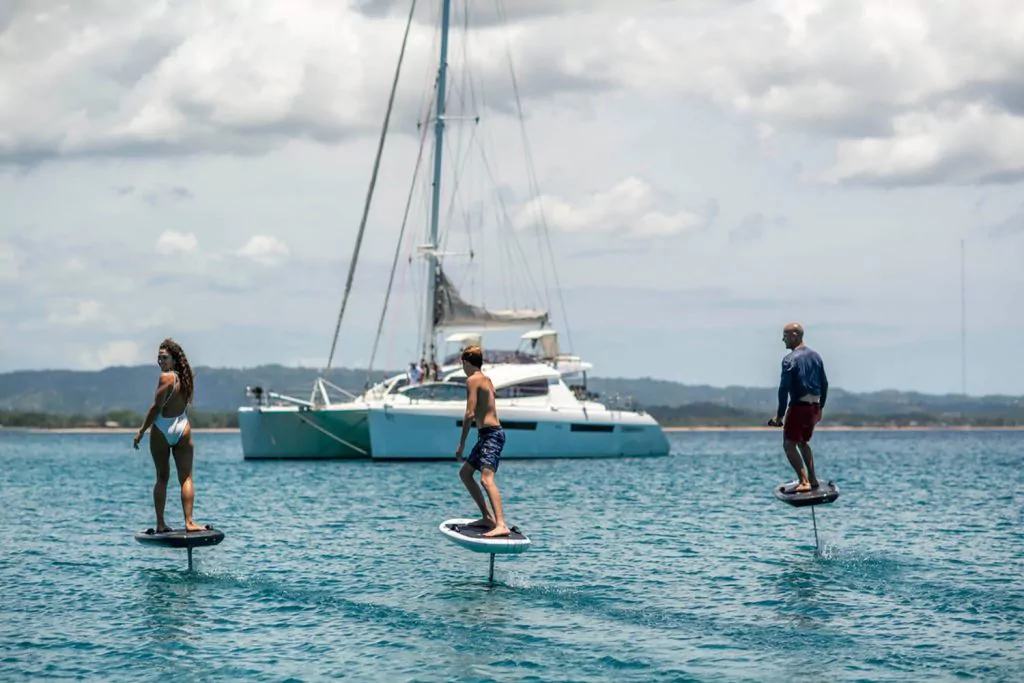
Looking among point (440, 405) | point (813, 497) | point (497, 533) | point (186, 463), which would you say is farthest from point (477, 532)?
point (440, 405)

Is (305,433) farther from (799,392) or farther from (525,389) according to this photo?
(799,392)

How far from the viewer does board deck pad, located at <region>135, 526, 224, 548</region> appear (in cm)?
1659

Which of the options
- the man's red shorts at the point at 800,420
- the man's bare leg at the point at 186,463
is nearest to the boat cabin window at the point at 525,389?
the man's red shorts at the point at 800,420

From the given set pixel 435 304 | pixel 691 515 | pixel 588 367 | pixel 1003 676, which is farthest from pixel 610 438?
pixel 1003 676

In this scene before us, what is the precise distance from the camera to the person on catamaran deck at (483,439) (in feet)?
52.1

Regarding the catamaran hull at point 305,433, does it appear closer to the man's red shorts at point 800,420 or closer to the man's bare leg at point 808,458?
the man's bare leg at point 808,458

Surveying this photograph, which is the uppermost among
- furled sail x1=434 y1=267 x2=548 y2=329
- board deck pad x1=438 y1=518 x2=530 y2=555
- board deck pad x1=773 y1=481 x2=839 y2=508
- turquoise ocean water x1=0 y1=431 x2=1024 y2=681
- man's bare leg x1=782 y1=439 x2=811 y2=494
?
furled sail x1=434 y1=267 x2=548 y2=329

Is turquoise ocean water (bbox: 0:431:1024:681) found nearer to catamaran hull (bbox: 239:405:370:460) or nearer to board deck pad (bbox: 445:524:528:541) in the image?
board deck pad (bbox: 445:524:528:541)

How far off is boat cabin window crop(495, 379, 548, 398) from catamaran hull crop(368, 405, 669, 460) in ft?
2.28

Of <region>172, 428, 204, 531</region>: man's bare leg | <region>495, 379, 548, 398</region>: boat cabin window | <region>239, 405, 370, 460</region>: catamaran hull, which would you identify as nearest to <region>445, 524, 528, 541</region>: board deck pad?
<region>172, 428, 204, 531</region>: man's bare leg

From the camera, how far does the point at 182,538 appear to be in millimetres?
16594

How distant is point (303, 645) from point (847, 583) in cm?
735

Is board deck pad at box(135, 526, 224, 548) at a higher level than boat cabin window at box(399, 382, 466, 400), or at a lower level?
lower

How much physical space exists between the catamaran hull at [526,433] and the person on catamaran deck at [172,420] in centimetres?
3375
